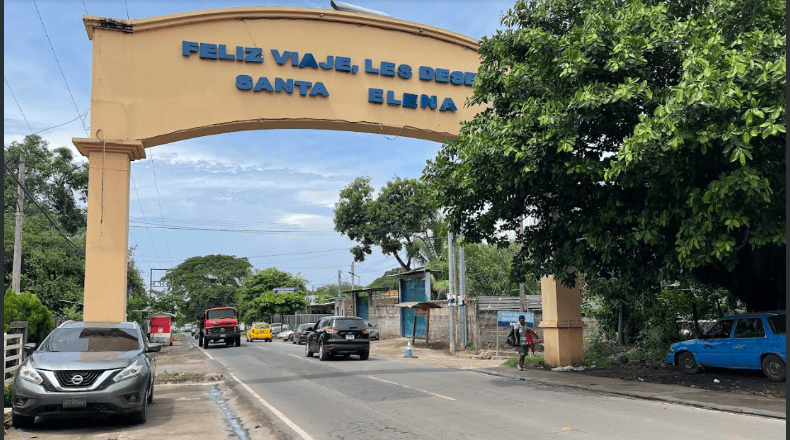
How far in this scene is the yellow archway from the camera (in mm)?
15352

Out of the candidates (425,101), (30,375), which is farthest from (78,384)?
(425,101)

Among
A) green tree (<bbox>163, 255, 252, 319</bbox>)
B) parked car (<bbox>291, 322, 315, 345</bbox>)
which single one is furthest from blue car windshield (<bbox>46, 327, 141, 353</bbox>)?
green tree (<bbox>163, 255, 252, 319</bbox>)

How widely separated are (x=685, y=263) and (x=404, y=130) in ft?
28.8

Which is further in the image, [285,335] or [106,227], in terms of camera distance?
[285,335]

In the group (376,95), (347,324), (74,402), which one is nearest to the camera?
(74,402)

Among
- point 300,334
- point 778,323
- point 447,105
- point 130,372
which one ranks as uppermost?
point 447,105

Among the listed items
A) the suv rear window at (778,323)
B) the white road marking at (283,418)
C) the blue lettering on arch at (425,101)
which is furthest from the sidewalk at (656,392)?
the blue lettering on arch at (425,101)

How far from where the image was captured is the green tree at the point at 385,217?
4666 cm

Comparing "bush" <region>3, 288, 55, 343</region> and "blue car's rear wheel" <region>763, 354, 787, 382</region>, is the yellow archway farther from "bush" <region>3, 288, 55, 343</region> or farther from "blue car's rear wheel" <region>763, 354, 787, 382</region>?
"blue car's rear wheel" <region>763, 354, 787, 382</region>

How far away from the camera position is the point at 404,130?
1805 centimetres

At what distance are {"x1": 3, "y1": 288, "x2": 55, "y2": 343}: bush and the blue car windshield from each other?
28.8ft

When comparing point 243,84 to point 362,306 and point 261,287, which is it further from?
point 261,287

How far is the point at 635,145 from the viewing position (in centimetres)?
1055

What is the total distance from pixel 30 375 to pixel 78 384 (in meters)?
0.70
